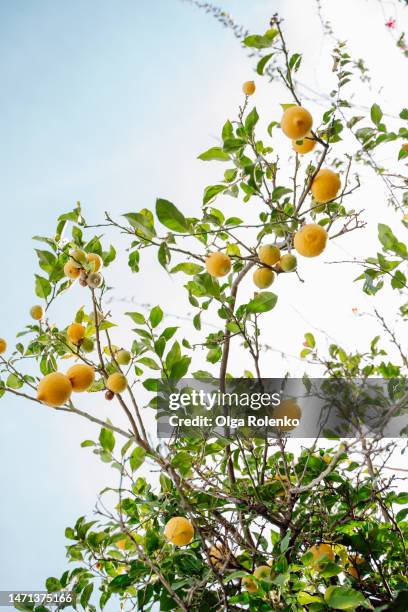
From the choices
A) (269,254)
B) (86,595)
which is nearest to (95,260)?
(269,254)

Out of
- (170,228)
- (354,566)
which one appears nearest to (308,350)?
(354,566)

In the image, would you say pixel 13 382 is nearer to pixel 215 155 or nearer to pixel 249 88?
pixel 215 155

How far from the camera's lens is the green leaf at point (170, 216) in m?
0.84

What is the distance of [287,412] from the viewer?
3.88ft

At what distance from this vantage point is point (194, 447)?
117cm

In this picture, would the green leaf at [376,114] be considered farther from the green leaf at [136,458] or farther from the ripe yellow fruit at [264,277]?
the green leaf at [136,458]

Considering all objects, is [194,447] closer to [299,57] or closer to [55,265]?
[55,265]

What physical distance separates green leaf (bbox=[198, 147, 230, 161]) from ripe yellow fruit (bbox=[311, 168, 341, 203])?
0.22m

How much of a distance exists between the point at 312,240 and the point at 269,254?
110mm

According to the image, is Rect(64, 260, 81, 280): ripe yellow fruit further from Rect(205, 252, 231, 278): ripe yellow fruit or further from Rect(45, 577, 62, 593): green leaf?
Rect(45, 577, 62, 593): green leaf

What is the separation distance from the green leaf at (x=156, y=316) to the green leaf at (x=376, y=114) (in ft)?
2.43

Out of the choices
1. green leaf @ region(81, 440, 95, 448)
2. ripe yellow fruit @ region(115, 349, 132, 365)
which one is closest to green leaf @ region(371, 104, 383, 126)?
ripe yellow fruit @ region(115, 349, 132, 365)

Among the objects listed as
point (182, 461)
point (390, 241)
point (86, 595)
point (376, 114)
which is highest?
point (376, 114)

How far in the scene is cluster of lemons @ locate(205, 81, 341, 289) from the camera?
893 millimetres
